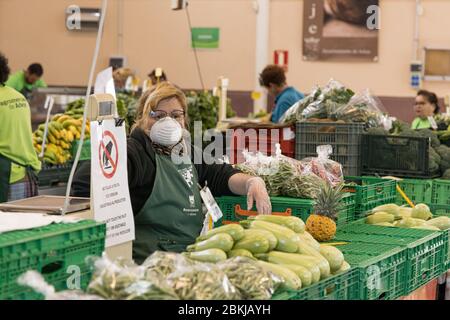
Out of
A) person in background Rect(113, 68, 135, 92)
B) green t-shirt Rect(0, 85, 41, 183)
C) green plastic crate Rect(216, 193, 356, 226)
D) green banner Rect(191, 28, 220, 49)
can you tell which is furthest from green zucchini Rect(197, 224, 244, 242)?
green banner Rect(191, 28, 220, 49)

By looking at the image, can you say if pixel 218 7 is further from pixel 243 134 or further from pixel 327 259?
pixel 327 259

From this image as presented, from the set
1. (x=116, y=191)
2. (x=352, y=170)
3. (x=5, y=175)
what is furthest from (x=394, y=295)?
(x=5, y=175)

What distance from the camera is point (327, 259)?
9.71 ft

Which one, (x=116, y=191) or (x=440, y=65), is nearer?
(x=116, y=191)

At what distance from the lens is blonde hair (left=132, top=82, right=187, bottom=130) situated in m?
3.95

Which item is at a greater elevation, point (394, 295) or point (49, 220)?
point (49, 220)

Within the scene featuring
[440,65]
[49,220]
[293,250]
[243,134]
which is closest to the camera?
[49,220]

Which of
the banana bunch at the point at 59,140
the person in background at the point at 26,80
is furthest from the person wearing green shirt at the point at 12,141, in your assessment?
the person in background at the point at 26,80

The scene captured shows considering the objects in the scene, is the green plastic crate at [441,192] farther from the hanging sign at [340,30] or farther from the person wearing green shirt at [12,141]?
the hanging sign at [340,30]

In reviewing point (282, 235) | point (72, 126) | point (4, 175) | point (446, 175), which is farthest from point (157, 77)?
point (282, 235)

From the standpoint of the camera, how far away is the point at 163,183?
3799 mm

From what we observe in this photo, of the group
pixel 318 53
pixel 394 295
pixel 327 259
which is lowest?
pixel 394 295

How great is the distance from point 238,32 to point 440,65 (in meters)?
3.24

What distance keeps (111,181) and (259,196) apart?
94cm
